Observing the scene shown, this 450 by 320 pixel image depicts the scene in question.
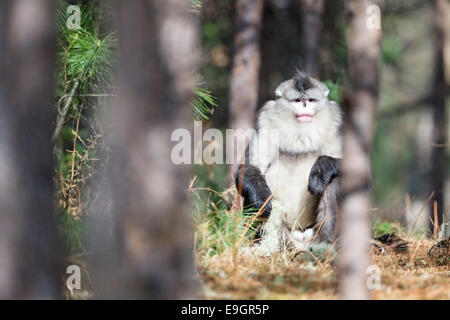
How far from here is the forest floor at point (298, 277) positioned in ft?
12.7

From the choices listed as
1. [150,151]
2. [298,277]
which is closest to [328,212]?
[298,277]

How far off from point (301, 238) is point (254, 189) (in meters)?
0.66

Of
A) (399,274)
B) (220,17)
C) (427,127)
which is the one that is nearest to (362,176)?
(399,274)

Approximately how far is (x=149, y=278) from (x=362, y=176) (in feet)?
3.89

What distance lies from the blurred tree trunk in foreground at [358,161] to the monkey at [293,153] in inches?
105

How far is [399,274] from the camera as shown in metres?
4.55

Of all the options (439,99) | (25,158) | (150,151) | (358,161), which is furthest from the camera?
(439,99)

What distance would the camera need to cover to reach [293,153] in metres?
6.27

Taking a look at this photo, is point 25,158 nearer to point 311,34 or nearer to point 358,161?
point 358,161

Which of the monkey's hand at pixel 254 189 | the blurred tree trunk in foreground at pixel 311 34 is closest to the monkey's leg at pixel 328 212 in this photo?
the monkey's hand at pixel 254 189

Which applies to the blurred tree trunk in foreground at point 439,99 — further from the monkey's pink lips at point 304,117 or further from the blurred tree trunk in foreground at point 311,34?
the monkey's pink lips at point 304,117

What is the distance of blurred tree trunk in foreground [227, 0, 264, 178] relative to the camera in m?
7.64

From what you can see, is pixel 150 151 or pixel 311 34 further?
pixel 311 34
